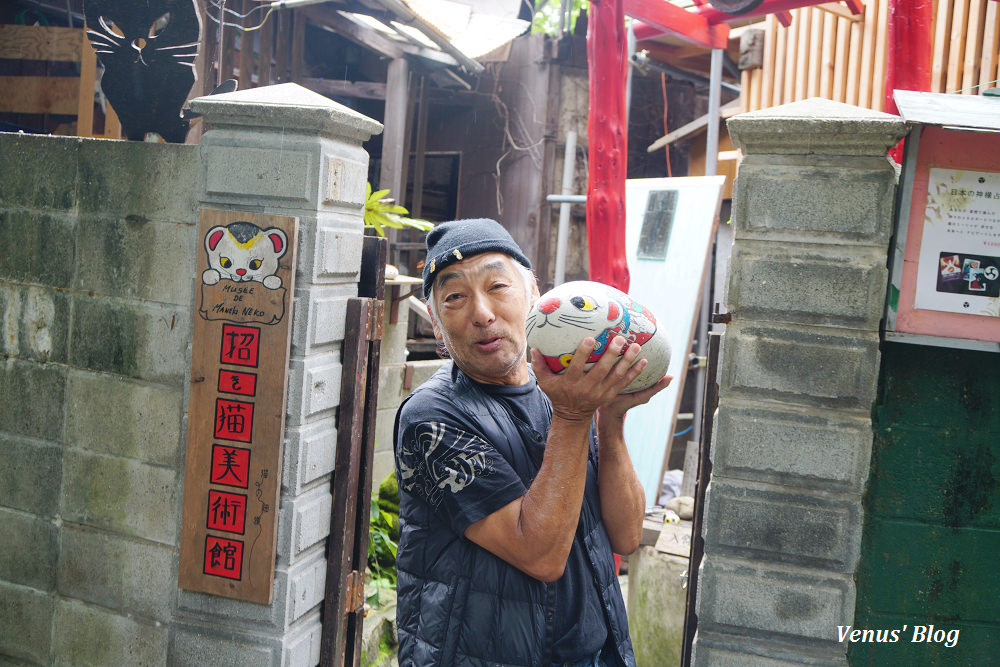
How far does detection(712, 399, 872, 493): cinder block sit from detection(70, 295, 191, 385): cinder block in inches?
92.6

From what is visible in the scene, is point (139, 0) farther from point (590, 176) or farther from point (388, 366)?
point (388, 366)

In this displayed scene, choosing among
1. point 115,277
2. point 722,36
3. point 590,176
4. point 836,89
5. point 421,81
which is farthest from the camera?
point 421,81

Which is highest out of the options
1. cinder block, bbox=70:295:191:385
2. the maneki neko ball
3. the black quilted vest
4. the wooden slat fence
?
the wooden slat fence

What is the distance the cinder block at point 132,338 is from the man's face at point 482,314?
1751 mm

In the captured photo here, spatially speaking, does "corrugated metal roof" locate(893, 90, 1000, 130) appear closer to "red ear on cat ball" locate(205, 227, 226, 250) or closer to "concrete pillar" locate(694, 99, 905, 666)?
"concrete pillar" locate(694, 99, 905, 666)

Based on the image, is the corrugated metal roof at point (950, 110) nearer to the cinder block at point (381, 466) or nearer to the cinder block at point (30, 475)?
the cinder block at point (30, 475)

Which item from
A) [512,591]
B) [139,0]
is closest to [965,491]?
[512,591]

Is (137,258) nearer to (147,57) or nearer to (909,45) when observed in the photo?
(147,57)

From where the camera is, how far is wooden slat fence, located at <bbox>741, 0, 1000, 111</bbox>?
17.3ft

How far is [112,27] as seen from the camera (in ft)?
13.1

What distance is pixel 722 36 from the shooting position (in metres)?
7.10

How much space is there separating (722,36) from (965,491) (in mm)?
5244

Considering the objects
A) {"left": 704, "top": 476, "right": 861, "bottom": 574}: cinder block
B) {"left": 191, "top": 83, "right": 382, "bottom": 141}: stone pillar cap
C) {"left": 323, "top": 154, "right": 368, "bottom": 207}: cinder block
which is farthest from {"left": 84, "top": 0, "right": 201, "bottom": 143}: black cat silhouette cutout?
{"left": 704, "top": 476, "right": 861, "bottom": 574}: cinder block

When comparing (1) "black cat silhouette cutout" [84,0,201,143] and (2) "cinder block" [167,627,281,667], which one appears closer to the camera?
(2) "cinder block" [167,627,281,667]
